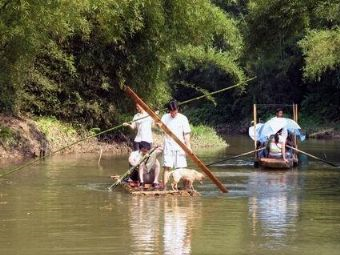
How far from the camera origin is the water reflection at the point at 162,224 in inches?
407

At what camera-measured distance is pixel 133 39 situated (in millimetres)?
28734

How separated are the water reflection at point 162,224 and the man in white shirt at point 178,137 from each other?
107cm

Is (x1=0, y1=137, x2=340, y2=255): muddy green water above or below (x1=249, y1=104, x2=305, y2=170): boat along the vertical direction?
below

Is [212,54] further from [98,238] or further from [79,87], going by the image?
[98,238]

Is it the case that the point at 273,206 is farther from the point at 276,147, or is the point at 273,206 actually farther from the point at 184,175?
the point at 276,147

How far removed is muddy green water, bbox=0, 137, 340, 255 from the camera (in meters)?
10.5

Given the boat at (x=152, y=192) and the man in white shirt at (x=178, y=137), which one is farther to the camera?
the man in white shirt at (x=178, y=137)

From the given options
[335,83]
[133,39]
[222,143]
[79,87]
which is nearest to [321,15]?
[133,39]

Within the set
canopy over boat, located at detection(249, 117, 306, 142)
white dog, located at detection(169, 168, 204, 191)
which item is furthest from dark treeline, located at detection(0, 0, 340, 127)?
white dog, located at detection(169, 168, 204, 191)

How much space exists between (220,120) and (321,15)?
37.0 meters

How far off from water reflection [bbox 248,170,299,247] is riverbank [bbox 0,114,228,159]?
25.1 ft

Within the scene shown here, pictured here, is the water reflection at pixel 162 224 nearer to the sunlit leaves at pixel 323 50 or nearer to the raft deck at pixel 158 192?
the raft deck at pixel 158 192

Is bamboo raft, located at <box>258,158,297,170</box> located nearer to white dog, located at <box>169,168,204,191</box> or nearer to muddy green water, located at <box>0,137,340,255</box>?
muddy green water, located at <box>0,137,340,255</box>

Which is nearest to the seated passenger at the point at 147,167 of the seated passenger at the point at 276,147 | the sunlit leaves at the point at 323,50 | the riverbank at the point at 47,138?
the seated passenger at the point at 276,147
